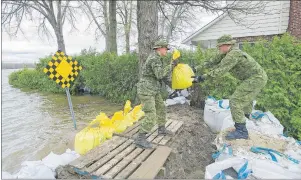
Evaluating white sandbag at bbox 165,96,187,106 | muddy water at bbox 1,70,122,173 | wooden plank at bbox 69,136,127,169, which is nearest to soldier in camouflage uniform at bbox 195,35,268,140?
wooden plank at bbox 69,136,127,169

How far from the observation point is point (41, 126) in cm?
614

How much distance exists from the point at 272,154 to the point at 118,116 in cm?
291

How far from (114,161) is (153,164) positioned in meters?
0.57

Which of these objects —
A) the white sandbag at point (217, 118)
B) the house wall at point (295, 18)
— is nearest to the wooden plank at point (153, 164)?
the white sandbag at point (217, 118)

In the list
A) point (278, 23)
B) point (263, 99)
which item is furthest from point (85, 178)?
point (278, 23)

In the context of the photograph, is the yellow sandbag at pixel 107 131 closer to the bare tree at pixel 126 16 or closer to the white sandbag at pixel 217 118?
the white sandbag at pixel 217 118

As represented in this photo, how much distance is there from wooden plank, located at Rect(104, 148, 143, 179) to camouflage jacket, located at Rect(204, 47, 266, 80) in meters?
1.73

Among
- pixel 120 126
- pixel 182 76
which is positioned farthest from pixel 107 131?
pixel 182 76

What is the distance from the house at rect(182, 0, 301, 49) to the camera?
371 inches

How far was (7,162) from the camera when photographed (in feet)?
13.4

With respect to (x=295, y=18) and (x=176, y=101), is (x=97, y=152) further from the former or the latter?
(x=295, y=18)

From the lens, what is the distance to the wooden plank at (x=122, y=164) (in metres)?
2.92

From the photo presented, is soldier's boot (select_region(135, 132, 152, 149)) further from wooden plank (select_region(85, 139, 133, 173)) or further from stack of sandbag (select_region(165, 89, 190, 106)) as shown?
stack of sandbag (select_region(165, 89, 190, 106))

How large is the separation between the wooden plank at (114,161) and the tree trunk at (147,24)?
150 inches
